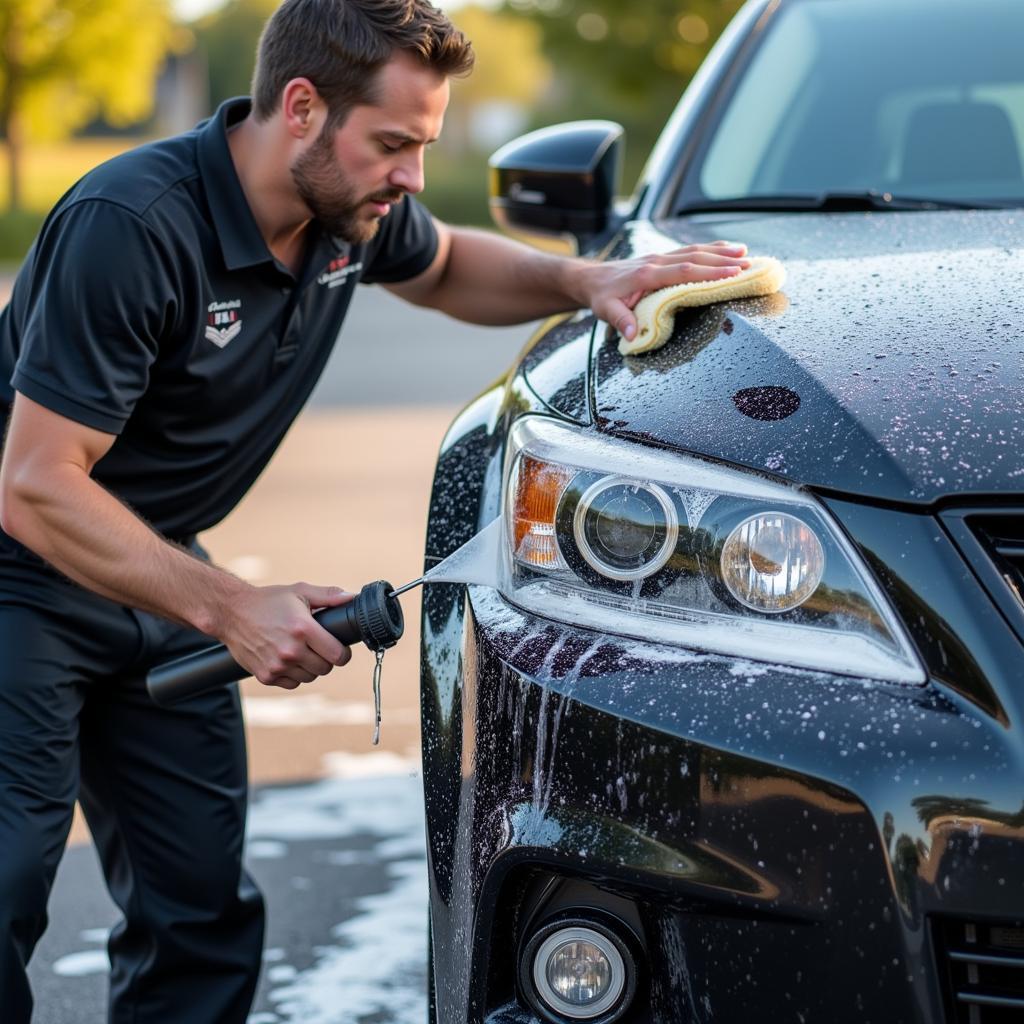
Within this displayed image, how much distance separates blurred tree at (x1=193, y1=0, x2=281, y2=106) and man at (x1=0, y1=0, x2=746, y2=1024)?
91.2 meters

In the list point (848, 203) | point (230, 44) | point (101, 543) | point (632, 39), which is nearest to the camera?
point (101, 543)

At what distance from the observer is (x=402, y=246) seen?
3.03 m

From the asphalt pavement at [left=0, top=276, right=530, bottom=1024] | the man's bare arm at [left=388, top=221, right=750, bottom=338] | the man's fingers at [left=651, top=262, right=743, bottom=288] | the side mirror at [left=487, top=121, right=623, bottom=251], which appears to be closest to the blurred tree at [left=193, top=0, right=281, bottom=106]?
the asphalt pavement at [left=0, top=276, right=530, bottom=1024]

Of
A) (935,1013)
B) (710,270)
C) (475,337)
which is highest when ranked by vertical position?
(475,337)

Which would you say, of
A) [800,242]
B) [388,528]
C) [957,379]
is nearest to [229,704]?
[800,242]

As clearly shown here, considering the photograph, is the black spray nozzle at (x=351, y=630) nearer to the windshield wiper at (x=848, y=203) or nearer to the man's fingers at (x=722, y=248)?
the man's fingers at (x=722, y=248)

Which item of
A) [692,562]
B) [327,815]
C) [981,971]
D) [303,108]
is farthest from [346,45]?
[327,815]

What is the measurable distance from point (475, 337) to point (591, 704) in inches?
535

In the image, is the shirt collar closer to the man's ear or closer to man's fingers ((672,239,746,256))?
the man's ear

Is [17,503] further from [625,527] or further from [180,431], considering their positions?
[625,527]

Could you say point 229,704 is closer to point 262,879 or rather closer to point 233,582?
point 233,582

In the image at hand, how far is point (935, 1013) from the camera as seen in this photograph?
161 cm

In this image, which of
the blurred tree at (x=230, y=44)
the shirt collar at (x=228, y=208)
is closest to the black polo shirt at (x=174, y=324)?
the shirt collar at (x=228, y=208)

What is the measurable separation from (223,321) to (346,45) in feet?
1.43
